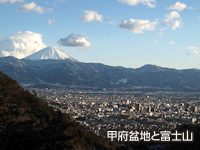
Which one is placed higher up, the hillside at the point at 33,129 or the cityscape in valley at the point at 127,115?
the hillside at the point at 33,129

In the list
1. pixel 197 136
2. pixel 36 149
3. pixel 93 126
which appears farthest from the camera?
pixel 93 126

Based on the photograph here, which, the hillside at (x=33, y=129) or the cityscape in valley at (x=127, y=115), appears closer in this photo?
the hillside at (x=33, y=129)

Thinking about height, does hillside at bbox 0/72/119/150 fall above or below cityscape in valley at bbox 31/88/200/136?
above

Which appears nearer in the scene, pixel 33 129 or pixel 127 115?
pixel 33 129

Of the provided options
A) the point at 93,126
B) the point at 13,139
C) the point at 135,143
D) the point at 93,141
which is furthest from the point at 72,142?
the point at 93,126

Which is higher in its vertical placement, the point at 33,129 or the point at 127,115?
the point at 33,129

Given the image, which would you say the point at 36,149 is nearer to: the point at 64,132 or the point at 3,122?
the point at 64,132

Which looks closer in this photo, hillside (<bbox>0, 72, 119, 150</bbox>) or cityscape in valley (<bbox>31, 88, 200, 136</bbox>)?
hillside (<bbox>0, 72, 119, 150</bbox>)

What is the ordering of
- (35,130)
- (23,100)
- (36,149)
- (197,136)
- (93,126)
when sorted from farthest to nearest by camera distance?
(93,126) → (23,100) → (197,136) → (35,130) → (36,149)
